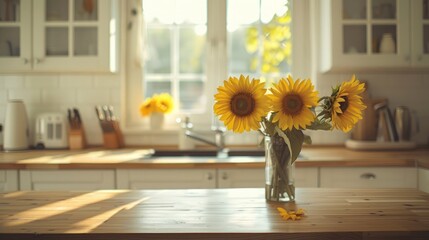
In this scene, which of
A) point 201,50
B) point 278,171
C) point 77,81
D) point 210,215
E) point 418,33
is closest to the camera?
point 210,215

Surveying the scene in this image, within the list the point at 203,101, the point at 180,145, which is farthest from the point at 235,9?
the point at 180,145

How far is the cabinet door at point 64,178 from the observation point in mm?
2293

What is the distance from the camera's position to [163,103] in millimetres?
2930

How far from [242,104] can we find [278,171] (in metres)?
0.24

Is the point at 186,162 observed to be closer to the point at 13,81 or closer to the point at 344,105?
the point at 344,105

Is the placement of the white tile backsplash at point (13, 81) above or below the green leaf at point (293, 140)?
above

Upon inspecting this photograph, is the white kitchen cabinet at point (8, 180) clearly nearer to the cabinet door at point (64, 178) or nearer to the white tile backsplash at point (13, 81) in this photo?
the cabinet door at point (64, 178)

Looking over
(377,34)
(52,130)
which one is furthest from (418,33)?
(52,130)

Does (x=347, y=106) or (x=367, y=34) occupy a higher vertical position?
(x=367, y=34)

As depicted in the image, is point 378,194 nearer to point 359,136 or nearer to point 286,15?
point 359,136

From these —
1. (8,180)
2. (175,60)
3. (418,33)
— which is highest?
(418,33)

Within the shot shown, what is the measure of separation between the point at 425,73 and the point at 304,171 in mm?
1381

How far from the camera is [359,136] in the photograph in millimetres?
2809

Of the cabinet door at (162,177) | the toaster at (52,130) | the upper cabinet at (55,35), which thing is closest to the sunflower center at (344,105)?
the cabinet door at (162,177)
